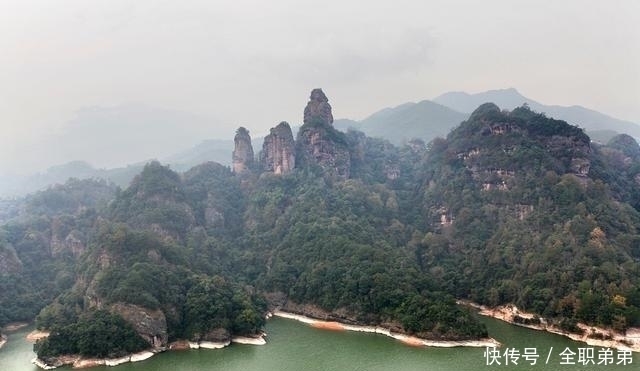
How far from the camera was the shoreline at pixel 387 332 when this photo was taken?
40656 millimetres

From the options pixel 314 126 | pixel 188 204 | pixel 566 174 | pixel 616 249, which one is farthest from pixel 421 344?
pixel 314 126

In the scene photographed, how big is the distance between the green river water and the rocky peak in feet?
155

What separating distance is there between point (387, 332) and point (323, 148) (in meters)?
39.9

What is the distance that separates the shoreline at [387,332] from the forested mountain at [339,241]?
2.28ft

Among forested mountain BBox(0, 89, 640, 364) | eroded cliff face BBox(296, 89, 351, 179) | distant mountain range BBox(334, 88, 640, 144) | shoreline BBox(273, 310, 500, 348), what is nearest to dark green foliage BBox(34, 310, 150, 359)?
forested mountain BBox(0, 89, 640, 364)

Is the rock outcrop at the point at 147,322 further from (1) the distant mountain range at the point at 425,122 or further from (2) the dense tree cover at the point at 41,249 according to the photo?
(1) the distant mountain range at the point at 425,122

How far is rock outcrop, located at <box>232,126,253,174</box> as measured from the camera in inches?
3397

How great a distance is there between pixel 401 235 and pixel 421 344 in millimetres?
24799

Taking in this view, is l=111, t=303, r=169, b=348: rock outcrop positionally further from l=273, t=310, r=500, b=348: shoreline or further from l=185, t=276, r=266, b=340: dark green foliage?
l=273, t=310, r=500, b=348: shoreline

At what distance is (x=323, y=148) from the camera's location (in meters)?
80.8

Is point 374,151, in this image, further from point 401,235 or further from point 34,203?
point 34,203

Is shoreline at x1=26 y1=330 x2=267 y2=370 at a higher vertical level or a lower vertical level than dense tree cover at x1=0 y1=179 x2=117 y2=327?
lower

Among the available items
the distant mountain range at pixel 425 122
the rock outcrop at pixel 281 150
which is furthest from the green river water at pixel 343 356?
the distant mountain range at pixel 425 122

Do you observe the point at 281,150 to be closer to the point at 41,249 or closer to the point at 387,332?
the point at 41,249
